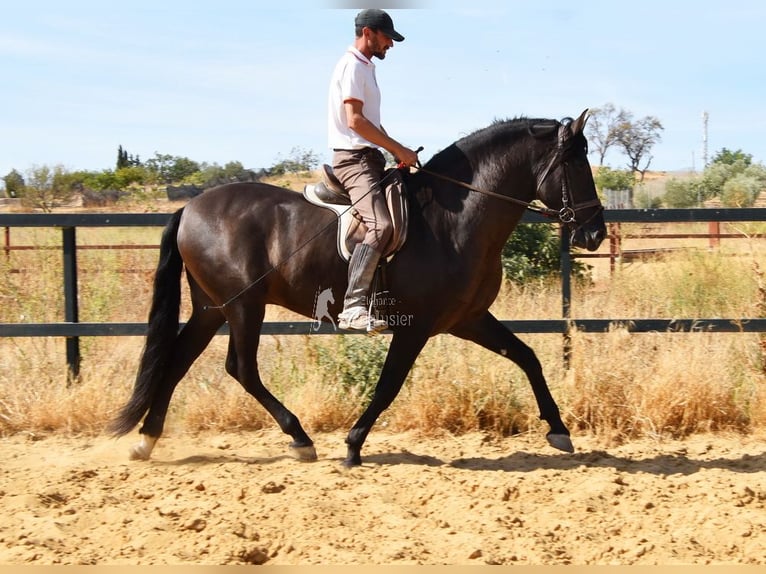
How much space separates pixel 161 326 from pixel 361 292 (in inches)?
64.1

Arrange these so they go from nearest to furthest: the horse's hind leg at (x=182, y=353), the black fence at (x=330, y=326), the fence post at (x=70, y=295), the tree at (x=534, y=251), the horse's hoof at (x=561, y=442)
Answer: the horse's hoof at (x=561, y=442) → the horse's hind leg at (x=182, y=353) → the black fence at (x=330, y=326) → the fence post at (x=70, y=295) → the tree at (x=534, y=251)

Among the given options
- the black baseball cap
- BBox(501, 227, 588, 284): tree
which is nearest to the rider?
the black baseball cap

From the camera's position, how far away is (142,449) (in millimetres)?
5922

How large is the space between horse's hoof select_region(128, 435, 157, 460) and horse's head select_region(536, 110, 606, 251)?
3355mm

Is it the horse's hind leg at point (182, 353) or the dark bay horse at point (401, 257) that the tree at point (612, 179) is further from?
the horse's hind leg at point (182, 353)

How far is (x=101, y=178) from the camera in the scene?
38.8 meters

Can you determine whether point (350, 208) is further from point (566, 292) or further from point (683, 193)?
point (683, 193)

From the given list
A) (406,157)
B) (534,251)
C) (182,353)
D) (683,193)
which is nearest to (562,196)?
(406,157)

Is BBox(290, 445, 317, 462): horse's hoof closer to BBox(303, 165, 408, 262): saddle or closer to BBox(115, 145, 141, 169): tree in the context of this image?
BBox(303, 165, 408, 262): saddle

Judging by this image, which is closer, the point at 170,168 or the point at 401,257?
the point at 401,257

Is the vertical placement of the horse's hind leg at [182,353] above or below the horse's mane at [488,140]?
below

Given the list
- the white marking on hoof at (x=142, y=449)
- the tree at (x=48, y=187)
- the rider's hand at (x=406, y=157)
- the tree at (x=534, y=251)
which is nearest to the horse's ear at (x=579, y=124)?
the rider's hand at (x=406, y=157)

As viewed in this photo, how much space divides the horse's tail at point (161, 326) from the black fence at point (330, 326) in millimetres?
800

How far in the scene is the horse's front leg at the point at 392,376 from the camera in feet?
18.2
